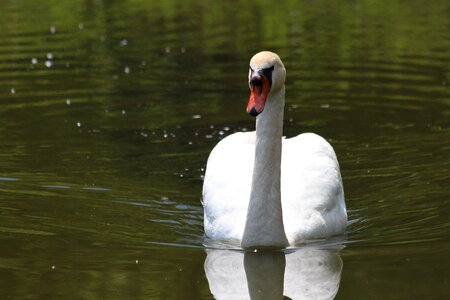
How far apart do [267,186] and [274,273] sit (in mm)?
766

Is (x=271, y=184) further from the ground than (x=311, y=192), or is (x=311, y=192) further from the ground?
(x=271, y=184)

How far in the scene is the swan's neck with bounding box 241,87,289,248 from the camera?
9258 millimetres

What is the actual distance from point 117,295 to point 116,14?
61.0 ft

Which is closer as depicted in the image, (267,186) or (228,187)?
(267,186)

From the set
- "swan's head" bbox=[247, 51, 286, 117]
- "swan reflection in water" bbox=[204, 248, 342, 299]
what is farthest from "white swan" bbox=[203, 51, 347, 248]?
"swan reflection in water" bbox=[204, 248, 342, 299]

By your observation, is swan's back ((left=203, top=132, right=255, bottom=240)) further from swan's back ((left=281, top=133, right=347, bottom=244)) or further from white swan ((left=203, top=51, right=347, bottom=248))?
swan's back ((left=281, top=133, right=347, bottom=244))

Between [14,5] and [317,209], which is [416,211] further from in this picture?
[14,5]

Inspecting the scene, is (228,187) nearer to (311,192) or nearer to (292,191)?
(292,191)

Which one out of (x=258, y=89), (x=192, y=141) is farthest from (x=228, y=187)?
(x=192, y=141)

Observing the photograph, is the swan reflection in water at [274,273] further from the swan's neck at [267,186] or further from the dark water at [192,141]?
the swan's neck at [267,186]

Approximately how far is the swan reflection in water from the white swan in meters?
0.17

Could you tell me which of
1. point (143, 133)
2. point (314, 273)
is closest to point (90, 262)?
point (314, 273)

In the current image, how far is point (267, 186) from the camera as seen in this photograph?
366 inches

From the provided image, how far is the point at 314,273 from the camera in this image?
8.85 m
